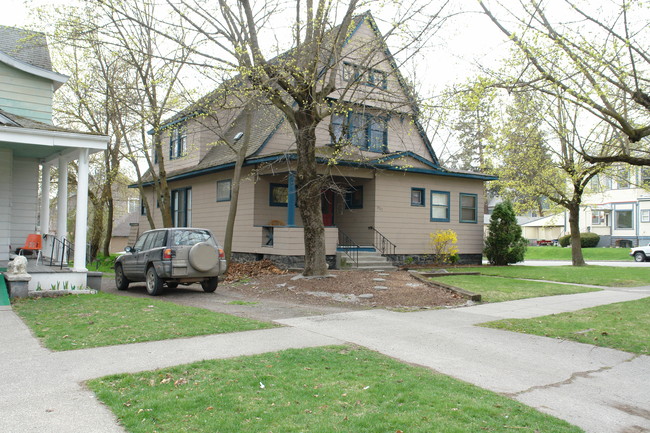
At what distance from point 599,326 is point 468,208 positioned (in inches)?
575

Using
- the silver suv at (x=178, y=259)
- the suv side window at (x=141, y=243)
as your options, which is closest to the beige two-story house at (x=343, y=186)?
the suv side window at (x=141, y=243)

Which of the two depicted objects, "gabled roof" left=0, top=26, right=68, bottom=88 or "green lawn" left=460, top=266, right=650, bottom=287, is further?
"green lawn" left=460, top=266, right=650, bottom=287

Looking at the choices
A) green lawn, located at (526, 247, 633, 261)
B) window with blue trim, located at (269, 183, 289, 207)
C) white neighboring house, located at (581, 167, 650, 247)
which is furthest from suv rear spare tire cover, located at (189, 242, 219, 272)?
white neighboring house, located at (581, 167, 650, 247)

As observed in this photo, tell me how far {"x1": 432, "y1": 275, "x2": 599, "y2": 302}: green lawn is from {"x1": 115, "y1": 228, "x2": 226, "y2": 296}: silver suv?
22.3 feet

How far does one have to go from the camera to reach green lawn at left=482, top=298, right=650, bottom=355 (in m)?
8.05

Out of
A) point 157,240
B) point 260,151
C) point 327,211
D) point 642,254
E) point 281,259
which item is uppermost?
point 260,151

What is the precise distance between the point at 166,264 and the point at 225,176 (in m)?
8.96

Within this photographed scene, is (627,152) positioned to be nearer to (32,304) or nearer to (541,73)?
(541,73)

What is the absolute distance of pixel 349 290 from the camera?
43.8 ft

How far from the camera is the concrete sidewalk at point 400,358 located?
15.4 ft

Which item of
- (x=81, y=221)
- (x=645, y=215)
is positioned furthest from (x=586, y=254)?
(x=81, y=221)

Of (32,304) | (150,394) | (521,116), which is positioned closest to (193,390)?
(150,394)

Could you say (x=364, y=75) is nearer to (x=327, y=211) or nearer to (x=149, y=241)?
(x=327, y=211)

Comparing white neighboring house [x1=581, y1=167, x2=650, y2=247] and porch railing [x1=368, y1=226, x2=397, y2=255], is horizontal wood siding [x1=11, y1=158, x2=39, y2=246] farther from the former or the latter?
white neighboring house [x1=581, y1=167, x2=650, y2=247]
